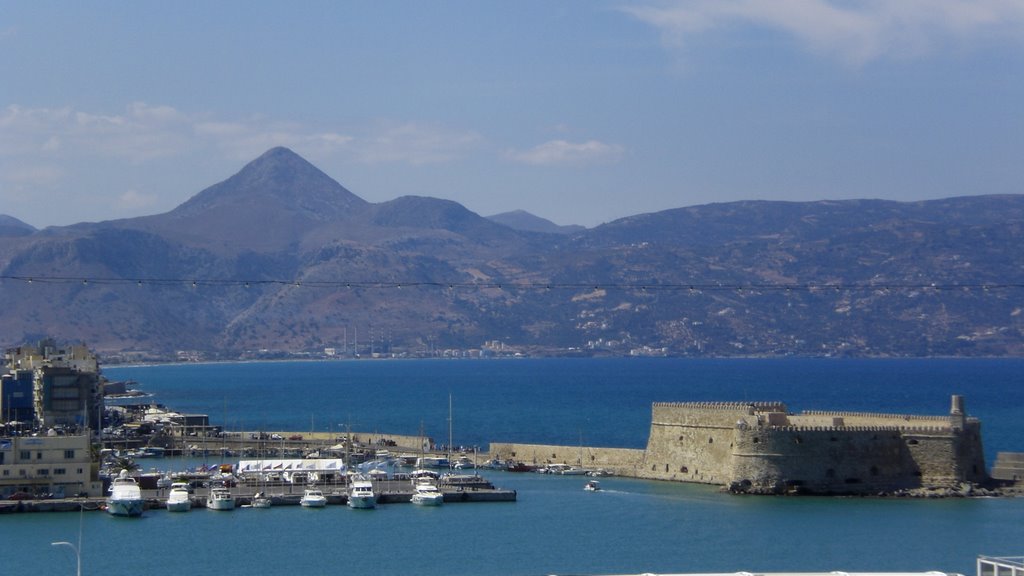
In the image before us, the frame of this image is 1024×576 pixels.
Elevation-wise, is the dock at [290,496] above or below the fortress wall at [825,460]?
below

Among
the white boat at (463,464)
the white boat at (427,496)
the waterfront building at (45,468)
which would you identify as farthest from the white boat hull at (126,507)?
the white boat at (463,464)

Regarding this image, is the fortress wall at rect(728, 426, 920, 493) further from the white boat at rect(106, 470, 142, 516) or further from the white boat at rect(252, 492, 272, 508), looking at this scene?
the white boat at rect(106, 470, 142, 516)

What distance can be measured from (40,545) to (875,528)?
20.9m

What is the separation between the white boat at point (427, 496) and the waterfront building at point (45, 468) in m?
9.54

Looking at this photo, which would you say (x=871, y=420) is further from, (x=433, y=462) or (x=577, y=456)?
(x=433, y=462)

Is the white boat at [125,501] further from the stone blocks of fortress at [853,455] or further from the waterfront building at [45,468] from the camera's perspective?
the stone blocks of fortress at [853,455]

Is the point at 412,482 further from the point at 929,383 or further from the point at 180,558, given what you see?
the point at 929,383

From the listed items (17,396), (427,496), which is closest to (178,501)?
(427,496)

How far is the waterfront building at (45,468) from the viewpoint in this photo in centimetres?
5019

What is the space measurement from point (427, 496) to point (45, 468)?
11.4 m

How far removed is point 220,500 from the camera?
49125 mm

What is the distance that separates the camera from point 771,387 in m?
136

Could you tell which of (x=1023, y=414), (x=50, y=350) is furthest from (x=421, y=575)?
(x=1023, y=414)

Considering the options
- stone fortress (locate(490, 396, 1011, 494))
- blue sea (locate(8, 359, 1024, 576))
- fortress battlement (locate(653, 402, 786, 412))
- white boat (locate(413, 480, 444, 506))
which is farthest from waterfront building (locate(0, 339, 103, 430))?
stone fortress (locate(490, 396, 1011, 494))
